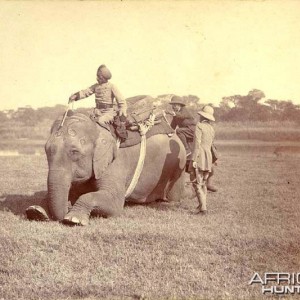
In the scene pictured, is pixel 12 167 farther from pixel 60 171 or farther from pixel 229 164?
pixel 60 171

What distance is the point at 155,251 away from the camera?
11.7ft

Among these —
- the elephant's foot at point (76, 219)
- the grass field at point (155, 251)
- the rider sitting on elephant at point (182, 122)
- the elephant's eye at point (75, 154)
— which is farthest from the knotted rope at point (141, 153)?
the elephant's foot at point (76, 219)

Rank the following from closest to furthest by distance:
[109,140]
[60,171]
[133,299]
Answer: [133,299] → [60,171] → [109,140]

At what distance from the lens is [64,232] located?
3.89m

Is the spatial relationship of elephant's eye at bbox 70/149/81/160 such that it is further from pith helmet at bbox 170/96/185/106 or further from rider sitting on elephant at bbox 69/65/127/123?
pith helmet at bbox 170/96/185/106

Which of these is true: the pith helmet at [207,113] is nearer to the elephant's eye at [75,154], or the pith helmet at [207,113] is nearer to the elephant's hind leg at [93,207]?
the elephant's hind leg at [93,207]

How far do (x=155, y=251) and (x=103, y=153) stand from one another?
1.27 m

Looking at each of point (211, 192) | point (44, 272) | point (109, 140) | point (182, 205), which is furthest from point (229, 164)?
point (44, 272)

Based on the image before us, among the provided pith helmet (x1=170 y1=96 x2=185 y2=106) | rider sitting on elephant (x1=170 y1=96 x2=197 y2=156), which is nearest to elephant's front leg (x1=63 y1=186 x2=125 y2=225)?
rider sitting on elephant (x1=170 y1=96 x2=197 y2=156)

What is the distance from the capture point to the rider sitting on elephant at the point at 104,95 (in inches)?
196

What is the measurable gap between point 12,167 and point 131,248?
4.77m

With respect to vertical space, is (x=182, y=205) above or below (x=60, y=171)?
below

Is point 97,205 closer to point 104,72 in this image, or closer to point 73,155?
point 73,155

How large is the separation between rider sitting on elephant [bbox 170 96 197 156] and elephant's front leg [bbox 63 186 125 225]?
4.30ft
